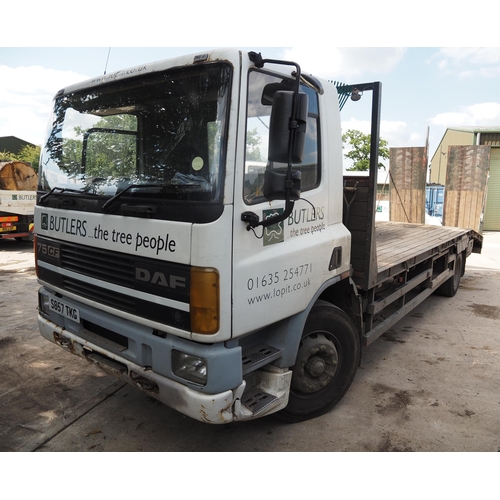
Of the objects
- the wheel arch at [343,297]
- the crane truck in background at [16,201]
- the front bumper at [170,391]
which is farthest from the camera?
the crane truck in background at [16,201]

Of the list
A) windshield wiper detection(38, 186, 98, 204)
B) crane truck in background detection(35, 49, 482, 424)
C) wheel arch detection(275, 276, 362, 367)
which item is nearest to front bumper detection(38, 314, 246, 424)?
crane truck in background detection(35, 49, 482, 424)

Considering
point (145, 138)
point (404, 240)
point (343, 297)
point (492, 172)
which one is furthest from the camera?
point (492, 172)

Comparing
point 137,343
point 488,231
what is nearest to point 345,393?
point 137,343

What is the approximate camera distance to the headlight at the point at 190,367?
239cm

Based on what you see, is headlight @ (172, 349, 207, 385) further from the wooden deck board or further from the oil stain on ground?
the oil stain on ground

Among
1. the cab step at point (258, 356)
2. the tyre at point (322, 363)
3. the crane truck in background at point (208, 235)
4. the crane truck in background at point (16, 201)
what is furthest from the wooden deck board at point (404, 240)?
the crane truck in background at point (16, 201)

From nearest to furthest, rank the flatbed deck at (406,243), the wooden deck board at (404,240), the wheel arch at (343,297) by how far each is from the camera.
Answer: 1. the wheel arch at (343,297)
2. the flatbed deck at (406,243)
3. the wooden deck board at (404,240)

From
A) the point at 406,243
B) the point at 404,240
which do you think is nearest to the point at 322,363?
the point at 406,243

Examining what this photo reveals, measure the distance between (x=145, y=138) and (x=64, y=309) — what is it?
1.42 m

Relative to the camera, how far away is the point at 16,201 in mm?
10805

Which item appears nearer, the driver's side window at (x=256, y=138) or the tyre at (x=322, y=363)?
the driver's side window at (x=256, y=138)

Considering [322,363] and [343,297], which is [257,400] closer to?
[322,363]

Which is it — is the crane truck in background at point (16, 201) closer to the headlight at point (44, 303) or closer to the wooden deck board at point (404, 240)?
the headlight at point (44, 303)

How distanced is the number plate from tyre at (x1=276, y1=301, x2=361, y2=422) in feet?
5.20
